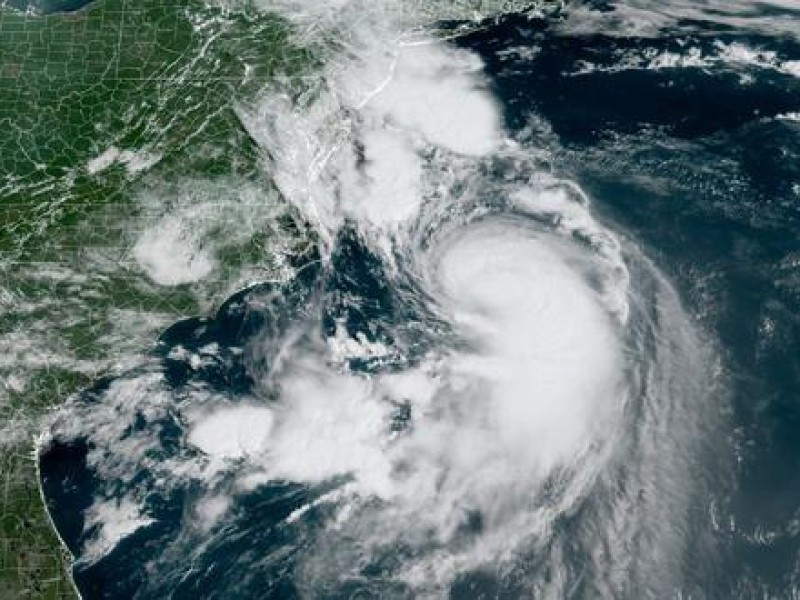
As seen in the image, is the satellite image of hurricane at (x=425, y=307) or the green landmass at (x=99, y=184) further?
the green landmass at (x=99, y=184)

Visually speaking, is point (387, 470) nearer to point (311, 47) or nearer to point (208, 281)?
point (208, 281)

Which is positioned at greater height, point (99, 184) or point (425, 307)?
point (99, 184)

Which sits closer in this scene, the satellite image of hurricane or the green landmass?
the satellite image of hurricane

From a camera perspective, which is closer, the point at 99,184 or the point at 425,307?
the point at 425,307

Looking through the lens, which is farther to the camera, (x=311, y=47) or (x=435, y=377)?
(x=311, y=47)

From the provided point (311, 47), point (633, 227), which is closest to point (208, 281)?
point (311, 47)

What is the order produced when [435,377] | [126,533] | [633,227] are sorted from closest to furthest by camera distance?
1. [126,533]
2. [435,377]
3. [633,227]

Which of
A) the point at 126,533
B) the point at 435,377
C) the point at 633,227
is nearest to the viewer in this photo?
the point at 126,533

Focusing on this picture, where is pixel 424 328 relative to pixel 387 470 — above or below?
above
